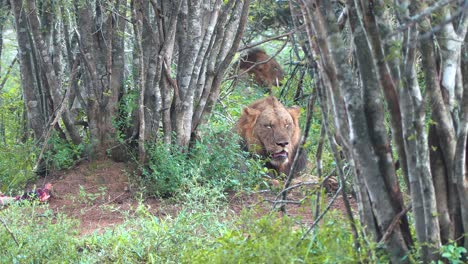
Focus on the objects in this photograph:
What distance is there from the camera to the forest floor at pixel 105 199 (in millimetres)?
6941

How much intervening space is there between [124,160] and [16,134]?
1.81 m

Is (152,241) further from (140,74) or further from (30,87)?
(30,87)

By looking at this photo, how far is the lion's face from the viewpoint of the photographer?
8961 millimetres

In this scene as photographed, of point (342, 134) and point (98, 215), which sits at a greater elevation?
point (342, 134)

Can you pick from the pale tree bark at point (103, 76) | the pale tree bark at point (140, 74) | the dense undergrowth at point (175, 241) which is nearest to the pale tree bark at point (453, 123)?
the dense undergrowth at point (175, 241)

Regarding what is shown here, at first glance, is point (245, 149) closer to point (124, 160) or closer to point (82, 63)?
point (124, 160)

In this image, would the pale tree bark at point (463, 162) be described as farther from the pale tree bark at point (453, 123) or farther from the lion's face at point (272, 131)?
the lion's face at point (272, 131)

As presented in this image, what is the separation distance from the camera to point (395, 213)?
4004 millimetres

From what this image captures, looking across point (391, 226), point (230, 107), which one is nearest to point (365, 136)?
point (391, 226)

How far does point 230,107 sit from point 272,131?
2346 millimetres

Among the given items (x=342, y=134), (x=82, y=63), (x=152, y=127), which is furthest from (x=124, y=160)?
(x=342, y=134)

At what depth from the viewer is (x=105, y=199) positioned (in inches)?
297

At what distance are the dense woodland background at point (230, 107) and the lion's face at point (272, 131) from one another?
0.24 m

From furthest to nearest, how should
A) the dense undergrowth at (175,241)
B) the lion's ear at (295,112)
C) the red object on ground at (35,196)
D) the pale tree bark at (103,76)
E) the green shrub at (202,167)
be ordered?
the lion's ear at (295,112), the pale tree bark at (103,76), the green shrub at (202,167), the red object on ground at (35,196), the dense undergrowth at (175,241)
